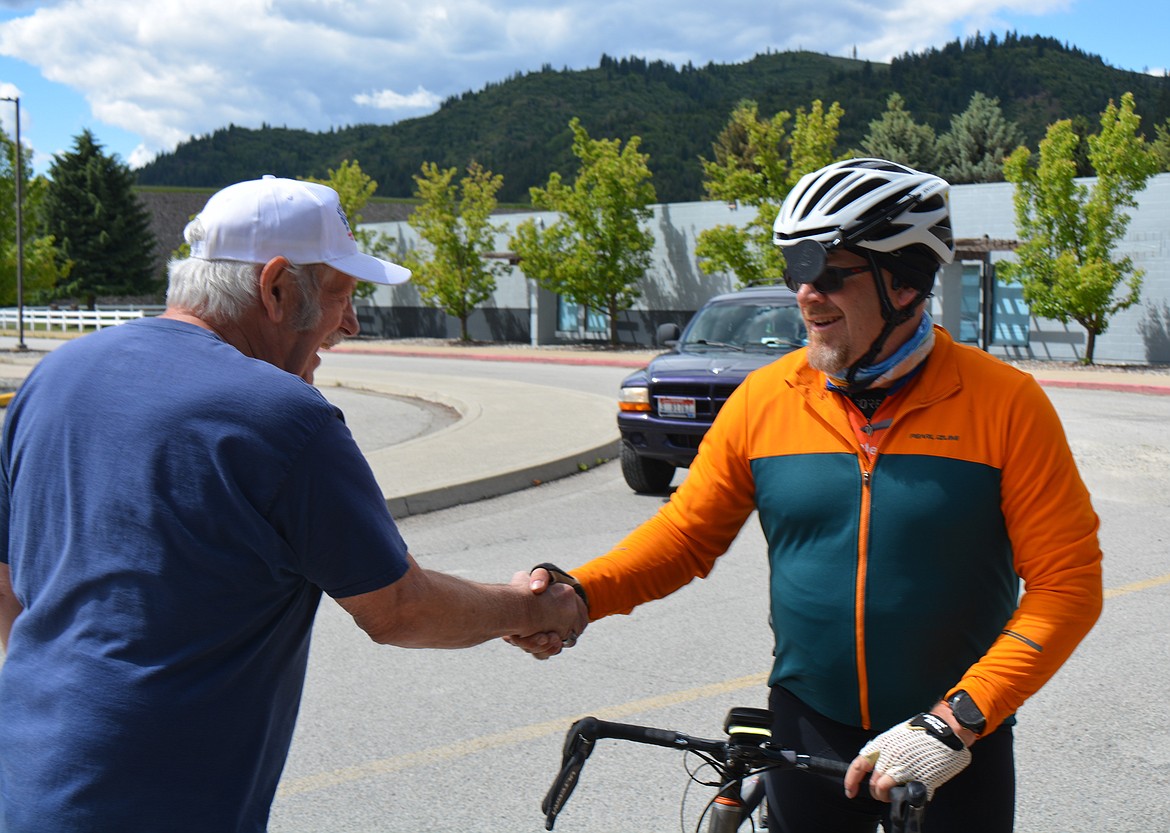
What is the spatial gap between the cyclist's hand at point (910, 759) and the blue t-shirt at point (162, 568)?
969 mm

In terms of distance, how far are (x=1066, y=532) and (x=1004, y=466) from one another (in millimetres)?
172

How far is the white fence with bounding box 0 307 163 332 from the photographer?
48.0 m

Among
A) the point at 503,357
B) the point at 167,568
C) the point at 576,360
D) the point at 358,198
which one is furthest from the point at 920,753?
the point at 358,198

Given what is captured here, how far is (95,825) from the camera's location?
1.93 metres

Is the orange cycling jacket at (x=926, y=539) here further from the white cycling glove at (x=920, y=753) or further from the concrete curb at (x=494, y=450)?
the concrete curb at (x=494, y=450)

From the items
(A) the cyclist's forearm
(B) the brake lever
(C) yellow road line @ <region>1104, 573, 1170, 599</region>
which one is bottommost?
(C) yellow road line @ <region>1104, 573, 1170, 599</region>

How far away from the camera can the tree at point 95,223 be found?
195 feet

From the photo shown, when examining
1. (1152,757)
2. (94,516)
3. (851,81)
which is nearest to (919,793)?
(94,516)

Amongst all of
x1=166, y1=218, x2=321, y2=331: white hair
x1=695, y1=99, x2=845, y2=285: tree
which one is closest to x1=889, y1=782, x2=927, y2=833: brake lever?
x1=166, y1=218, x2=321, y2=331: white hair

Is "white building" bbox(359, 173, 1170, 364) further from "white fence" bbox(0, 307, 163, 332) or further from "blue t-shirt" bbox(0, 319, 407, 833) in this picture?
"blue t-shirt" bbox(0, 319, 407, 833)

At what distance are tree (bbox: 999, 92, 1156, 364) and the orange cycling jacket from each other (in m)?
25.3

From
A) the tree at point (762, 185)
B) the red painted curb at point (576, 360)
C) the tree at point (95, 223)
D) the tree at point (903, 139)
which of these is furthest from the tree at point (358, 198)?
the tree at point (903, 139)

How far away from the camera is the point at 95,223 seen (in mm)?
60469

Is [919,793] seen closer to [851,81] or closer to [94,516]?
[94,516]
